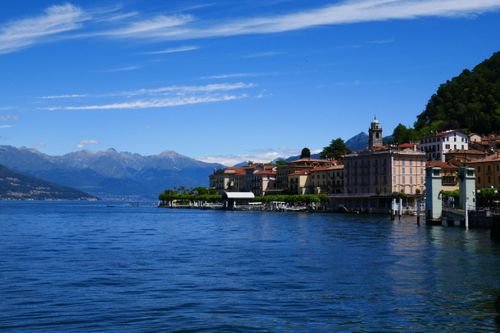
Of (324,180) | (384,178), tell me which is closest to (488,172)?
(384,178)

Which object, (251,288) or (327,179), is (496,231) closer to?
(251,288)

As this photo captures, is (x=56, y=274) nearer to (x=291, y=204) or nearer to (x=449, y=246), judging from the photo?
(x=449, y=246)

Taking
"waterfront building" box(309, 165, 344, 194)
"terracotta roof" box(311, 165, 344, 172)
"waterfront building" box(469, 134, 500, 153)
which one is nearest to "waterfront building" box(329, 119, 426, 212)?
"waterfront building" box(309, 165, 344, 194)

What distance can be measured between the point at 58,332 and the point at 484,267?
1092 inches

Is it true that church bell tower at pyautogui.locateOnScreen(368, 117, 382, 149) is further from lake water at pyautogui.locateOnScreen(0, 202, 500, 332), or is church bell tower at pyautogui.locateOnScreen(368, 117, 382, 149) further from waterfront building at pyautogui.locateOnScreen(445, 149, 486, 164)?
lake water at pyautogui.locateOnScreen(0, 202, 500, 332)

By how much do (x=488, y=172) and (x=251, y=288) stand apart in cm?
11201

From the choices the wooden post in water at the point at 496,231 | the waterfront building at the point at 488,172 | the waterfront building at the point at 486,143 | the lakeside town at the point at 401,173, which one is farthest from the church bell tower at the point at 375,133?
the wooden post in water at the point at 496,231

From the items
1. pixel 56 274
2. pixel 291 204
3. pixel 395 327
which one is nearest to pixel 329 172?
pixel 291 204

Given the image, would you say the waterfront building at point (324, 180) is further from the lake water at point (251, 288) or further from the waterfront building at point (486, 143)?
the lake water at point (251, 288)

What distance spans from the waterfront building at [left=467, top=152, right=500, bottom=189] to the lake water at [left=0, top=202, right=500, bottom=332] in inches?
3135

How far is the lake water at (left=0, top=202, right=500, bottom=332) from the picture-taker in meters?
25.8

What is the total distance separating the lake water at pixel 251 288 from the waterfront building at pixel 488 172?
79621mm

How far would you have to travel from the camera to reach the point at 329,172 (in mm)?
187125

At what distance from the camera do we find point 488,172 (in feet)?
444
